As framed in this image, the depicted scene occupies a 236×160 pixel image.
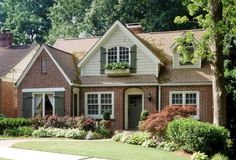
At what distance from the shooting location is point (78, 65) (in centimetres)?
2895

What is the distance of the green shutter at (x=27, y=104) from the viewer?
2891 centimetres

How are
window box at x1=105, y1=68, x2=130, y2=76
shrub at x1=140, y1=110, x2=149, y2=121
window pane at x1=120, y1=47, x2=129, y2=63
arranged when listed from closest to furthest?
1. shrub at x1=140, y1=110, x2=149, y2=121
2. window box at x1=105, y1=68, x2=130, y2=76
3. window pane at x1=120, y1=47, x2=129, y2=63

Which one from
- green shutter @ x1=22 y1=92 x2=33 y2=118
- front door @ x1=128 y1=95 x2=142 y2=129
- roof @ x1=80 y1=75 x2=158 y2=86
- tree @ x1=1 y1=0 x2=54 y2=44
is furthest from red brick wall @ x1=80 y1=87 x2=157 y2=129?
tree @ x1=1 y1=0 x2=54 y2=44

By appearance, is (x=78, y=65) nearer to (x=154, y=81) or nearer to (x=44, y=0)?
(x=154, y=81)

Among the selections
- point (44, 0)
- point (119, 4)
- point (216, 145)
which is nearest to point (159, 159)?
point (216, 145)

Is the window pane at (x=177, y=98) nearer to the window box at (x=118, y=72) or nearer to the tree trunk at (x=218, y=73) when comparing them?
the window box at (x=118, y=72)

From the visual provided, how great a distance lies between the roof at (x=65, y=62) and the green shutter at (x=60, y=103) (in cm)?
120

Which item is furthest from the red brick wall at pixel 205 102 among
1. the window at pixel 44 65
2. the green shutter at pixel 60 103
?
the window at pixel 44 65

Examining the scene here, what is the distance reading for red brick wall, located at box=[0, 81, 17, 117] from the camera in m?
33.6

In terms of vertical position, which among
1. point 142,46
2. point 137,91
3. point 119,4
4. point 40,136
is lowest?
point 40,136

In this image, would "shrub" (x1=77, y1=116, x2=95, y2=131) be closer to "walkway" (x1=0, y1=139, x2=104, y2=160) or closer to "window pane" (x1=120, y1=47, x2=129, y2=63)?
"window pane" (x1=120, y1=47, x2=129, y2=63)

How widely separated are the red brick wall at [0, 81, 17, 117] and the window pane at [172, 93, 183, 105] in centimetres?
1400

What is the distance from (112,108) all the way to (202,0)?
10528mm

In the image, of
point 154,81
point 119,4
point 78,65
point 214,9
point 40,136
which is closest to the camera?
point 214,9
